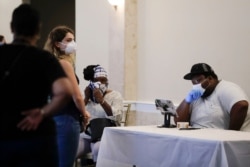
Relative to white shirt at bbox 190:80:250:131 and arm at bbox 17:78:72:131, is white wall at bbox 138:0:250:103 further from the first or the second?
arm at bbox 17:78:72:131

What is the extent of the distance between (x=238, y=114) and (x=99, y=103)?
1.40 m

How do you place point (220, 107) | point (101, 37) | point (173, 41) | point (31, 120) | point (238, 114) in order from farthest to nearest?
point (101, 37) → point (173, 41) → point (220, 107) → point (238, 114) → point (31, 120)

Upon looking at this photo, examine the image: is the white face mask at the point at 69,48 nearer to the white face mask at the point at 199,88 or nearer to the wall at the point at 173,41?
the white face mask at the point at 199,88

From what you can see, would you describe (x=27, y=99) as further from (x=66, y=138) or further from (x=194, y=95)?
(x=194, y=95)

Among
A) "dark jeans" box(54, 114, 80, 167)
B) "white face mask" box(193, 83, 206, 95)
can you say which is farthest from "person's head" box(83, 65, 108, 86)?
"dark jeans" box(54, 114, 80, 167)

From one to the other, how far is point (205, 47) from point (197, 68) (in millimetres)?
932

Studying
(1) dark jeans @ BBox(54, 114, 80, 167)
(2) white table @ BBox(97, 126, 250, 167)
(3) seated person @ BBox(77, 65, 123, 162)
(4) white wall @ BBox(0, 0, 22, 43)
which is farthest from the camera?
(4) white wall @ BBox(0, 0, 22, 43)

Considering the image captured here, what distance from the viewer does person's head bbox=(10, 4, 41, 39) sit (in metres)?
1.85

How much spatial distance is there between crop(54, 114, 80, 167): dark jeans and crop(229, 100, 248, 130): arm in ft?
5.24

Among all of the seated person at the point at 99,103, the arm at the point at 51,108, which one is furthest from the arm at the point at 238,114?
the arm at the point at 51,108

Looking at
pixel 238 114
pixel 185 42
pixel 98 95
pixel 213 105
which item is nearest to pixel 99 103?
pixel 98 95

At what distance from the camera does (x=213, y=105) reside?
3.85 m

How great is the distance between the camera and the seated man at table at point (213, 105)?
3.73 m

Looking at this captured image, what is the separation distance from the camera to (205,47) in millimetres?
4871
